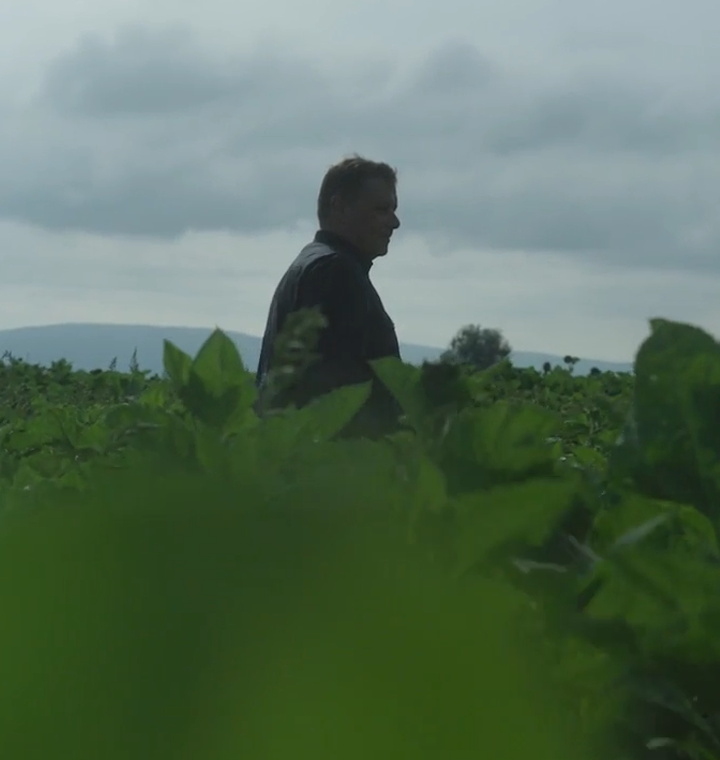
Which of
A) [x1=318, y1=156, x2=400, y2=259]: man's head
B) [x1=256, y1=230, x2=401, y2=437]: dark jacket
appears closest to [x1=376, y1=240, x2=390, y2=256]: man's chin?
[x1=318, y1=156, x2=400, y2=259]: man's head

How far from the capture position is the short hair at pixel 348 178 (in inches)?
212

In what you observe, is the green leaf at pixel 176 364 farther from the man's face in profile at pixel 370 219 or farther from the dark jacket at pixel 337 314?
the man's face in profile at pixel 370 219

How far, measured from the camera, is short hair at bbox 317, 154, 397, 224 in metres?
5.38

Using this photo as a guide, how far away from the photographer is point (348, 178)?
17.7 ft

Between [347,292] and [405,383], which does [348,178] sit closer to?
[347,292]

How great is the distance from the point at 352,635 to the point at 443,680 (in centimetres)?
3

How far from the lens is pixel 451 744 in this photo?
0.97ft

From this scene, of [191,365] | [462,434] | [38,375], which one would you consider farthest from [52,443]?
[38,375]

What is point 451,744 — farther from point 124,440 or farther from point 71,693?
point 124,440

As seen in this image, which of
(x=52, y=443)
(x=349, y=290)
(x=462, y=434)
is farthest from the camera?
(x=349, y=290)

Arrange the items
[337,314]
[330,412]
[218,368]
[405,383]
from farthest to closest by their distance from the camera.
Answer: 1. [337,314]
2. [218,368]
3. [330,412]
4. [405,383]

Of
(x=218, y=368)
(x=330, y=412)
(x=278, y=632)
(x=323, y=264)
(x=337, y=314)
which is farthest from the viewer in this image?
(x=323, y=264)

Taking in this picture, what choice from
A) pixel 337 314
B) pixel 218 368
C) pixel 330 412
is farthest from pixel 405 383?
pixel 337 314

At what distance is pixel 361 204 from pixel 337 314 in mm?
1577
